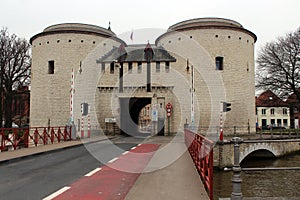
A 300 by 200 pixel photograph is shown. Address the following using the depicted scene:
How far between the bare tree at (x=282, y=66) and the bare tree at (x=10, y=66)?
24553mm

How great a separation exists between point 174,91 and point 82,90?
8.51 m

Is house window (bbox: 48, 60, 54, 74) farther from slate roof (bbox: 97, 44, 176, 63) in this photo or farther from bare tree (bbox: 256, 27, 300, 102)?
bare tree (bbox: 256, 27, 300, 102)

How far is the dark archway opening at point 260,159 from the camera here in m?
19.7

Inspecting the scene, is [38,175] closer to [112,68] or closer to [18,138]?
[18,138]

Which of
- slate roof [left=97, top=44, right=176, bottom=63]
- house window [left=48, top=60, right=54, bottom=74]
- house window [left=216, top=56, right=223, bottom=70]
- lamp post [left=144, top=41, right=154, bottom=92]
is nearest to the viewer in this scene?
lamp post [left=144, top=41, right=154, bottom=92]

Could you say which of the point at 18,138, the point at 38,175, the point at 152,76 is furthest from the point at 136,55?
the point at 38,175

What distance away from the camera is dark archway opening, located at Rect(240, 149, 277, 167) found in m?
19.7

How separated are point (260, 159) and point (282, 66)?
37.2ft

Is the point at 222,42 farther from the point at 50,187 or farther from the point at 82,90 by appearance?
the point at 50,187

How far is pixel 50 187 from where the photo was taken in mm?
5980

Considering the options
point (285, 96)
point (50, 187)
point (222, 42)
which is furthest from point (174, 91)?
point (50, 187)

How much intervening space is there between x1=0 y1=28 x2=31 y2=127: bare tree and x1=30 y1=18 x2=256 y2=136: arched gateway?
2.44 m

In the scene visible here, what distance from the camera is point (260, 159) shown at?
21.3 metres

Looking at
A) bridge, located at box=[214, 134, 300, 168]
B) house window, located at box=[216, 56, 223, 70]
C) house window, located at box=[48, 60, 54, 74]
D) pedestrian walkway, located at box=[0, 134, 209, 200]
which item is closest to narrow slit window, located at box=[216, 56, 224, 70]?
house window, located at box=[216, 56, 223, 70]
